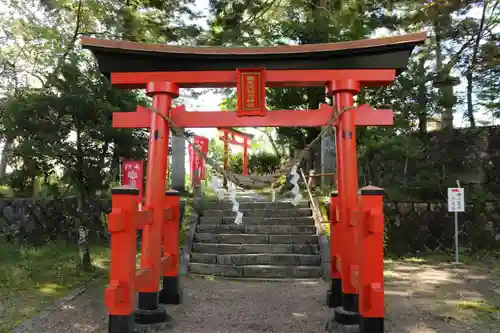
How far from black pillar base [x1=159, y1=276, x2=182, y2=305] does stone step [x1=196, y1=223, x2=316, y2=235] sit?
338 centimetres

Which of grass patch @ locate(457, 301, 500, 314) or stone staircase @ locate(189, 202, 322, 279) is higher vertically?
stone staircase @ locate(189, 202, 322, 279)

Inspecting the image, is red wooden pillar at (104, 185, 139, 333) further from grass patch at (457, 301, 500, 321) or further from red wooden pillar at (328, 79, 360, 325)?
grass patch at (457, 301, 500, 321)

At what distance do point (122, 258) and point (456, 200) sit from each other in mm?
7801

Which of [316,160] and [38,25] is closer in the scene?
[38,25]

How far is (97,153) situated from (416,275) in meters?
6.49

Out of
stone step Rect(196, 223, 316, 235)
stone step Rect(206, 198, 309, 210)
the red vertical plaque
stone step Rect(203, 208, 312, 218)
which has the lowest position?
stone step Rect(196, 223, 316, 235)

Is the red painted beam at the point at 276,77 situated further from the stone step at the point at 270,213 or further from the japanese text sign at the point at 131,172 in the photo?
the stone step at the point at 270,213

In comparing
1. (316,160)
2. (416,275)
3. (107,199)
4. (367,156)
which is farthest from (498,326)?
(316,160)

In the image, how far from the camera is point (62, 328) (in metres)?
4.68

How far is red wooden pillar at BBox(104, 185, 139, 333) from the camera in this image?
4.09 meters

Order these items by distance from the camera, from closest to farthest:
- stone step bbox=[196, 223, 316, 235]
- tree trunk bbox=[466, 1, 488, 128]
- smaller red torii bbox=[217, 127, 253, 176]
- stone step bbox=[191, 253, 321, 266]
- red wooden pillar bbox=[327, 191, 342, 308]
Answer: red wooden pillar bbox=[327, 191, 342, 308]
stone step bbox=[191, 253, 321, 266]
stone step bbox=[196, 223, 316, 235]
tree trunk bbox=[466, 1, 488, 128]
smaller red torii bbox=[217, 127, 253, 176]

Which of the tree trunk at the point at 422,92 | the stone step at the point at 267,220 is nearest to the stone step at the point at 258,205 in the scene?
the stone step at the point at 267,220

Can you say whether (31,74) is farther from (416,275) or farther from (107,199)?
(416,275)

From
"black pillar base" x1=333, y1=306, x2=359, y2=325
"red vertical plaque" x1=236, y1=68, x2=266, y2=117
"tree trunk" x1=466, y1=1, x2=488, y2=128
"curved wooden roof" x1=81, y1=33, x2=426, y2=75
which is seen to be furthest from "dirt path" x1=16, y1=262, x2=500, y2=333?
"tree trunk" x1=466, y1=1, x2=488, y2=128
